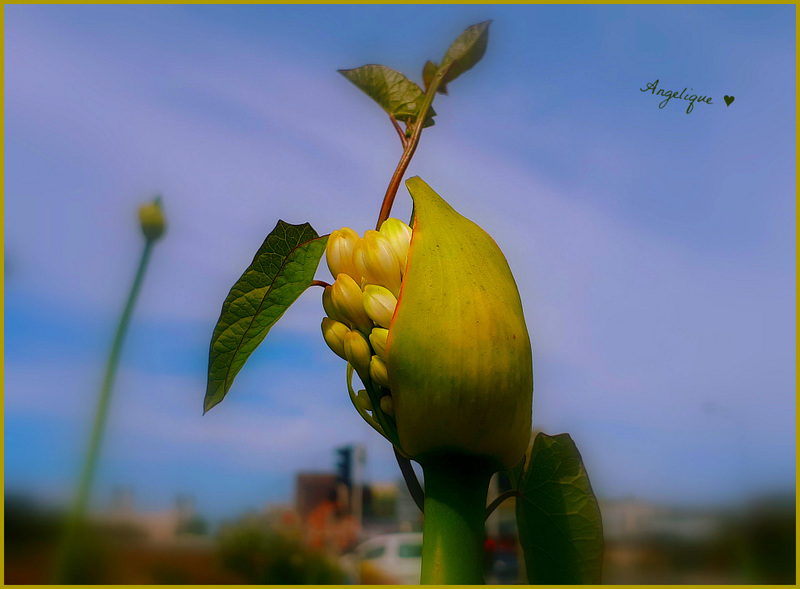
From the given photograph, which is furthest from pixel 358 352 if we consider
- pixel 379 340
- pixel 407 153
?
pixel 407 153

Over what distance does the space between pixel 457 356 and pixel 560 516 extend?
0.16m

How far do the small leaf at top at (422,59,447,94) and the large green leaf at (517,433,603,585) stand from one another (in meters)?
0.22

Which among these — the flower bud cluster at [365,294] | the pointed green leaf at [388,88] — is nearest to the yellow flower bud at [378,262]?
the flower bud cluster at [365,294]

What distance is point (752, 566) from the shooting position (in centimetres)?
47

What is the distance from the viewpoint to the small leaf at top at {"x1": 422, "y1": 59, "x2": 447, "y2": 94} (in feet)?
1.37

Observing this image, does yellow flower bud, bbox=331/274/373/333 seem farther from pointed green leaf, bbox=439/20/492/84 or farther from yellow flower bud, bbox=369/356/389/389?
pointed green leaf, bbox=439/20/492/84

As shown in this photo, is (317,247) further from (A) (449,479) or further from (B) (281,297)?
(A) (449,479)

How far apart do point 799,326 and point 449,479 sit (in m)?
0.23

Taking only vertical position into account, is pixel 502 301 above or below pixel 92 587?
above

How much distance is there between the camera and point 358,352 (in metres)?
0.32

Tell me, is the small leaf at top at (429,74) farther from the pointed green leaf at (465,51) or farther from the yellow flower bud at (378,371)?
the yellow flower bud at (378,371)

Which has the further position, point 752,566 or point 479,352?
point 752,566

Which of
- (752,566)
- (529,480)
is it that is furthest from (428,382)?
(752,566)

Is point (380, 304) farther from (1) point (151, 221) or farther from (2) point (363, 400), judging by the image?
(1) point (151, 221)
